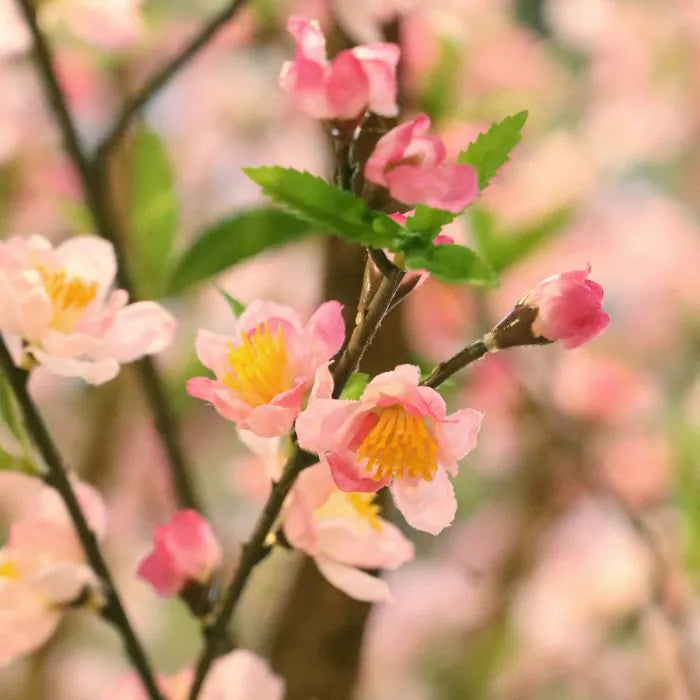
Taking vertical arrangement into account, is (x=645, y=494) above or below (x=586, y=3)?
below

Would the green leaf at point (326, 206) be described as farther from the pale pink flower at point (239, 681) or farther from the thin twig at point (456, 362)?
the pale pink flower at point (239, 681)

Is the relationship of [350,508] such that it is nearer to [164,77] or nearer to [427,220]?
[427,220]

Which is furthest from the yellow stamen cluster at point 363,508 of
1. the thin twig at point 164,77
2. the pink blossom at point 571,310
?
the thin twig at point 164,77

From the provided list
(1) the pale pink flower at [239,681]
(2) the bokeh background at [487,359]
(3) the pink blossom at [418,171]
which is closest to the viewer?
(3) the pink blossom at [418,171]

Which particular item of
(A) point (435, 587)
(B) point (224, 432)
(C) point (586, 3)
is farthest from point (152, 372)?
(C) point (586, 3)

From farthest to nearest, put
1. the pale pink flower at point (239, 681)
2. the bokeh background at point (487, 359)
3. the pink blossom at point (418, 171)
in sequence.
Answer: the bokeh background at point (487, 359) → the pale pink flower at point (239, 681) → the pink blossom at point (418, 171)

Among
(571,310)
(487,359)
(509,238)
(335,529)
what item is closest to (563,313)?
(571,310)

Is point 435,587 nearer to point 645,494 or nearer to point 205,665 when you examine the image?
point 645,494

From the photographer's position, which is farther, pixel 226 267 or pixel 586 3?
pixel 586 3
